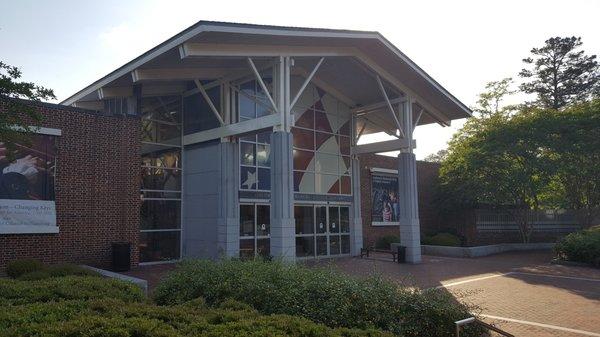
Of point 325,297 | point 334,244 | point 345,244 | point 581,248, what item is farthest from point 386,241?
point 325,297

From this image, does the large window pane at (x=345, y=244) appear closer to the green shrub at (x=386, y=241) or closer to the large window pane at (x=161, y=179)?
the green shrub at (x=386, y=241)

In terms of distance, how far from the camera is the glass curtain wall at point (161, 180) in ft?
59.0

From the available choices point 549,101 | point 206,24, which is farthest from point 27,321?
point 549,101

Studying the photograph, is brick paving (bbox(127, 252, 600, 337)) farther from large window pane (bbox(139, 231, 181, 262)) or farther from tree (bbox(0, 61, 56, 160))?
tree (bbox(0, 61, 56, 160))

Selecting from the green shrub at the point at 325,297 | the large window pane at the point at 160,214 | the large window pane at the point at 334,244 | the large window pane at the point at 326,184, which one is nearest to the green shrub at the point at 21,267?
the green shrub at the point at 325,297

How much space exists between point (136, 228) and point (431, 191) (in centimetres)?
1787

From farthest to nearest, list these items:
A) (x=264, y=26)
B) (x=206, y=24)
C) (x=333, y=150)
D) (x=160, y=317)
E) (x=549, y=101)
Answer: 1. (x=549, y=101)
2. (x=333, y=150)
3. (x=264, y=26)
4. (x=206, y=24)
5. (x=160, y=317)

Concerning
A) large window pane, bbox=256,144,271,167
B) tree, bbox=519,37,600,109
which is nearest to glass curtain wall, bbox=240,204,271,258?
large window pane, bbox=256,144,271,167

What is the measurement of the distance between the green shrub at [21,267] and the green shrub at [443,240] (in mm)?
17822

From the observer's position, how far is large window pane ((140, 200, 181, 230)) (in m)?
17.9

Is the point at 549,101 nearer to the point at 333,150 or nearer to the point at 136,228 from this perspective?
the point at 333,150

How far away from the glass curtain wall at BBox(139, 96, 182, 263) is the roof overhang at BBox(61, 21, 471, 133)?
4.69 feet

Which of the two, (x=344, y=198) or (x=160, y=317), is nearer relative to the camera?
(x=160, y=317)

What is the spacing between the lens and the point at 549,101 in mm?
42969
